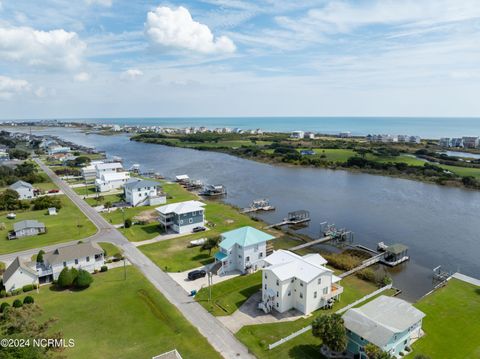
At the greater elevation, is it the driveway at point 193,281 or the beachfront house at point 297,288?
the beachfront house at point 297,288

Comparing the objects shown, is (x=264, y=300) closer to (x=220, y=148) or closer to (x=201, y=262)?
(x=201, y=262)

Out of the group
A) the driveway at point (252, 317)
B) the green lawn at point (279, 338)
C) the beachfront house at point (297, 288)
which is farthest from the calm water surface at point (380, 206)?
the green lawn at point (279, 338)

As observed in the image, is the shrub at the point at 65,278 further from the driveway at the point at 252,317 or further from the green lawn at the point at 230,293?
the driveway at the point at 252,317

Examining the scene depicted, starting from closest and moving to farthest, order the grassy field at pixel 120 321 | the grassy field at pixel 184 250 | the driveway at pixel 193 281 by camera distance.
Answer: the grassy field at pixel 120 321 < the driveway at pixel 193 281 < the grassy field at pixel 184 250

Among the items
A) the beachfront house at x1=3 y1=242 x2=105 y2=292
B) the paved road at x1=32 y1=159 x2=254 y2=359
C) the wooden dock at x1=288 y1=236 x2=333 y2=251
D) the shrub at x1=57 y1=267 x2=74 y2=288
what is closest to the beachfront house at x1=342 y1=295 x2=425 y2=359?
the paved road at x1=32 y1=159 x2=254 y2=359

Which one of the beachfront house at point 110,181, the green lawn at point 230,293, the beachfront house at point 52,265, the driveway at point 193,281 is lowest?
the green lawn at point 230,293

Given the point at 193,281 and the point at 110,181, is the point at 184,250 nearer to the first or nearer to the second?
the point at 193,281

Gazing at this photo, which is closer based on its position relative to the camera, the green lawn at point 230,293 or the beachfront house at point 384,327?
the beachfront house at point 384,327

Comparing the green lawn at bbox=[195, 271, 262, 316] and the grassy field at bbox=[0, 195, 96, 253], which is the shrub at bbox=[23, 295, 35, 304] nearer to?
the green lawn at bbox=[195, 271, 262, 316]
